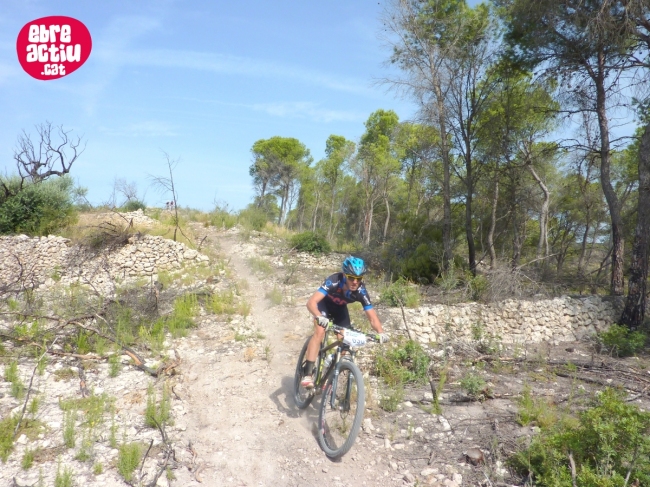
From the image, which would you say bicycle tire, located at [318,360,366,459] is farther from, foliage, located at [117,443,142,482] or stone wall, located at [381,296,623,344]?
stone wall, located at [381,296,623,344]

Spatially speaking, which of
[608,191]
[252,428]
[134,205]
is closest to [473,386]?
[252,428]

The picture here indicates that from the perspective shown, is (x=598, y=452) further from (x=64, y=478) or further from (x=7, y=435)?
(x=7, y=435)

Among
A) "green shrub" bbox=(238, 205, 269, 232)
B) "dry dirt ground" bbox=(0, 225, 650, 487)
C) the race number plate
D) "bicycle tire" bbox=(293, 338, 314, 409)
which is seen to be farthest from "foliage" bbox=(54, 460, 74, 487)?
"green shrub" bbox=(238, 205, 269, 232)

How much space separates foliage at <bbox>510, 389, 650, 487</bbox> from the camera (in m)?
3.64

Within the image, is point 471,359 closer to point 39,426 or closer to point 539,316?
point 539,316

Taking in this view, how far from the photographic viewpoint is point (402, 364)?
6828 millimetres

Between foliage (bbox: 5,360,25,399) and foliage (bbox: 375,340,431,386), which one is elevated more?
foliage (bbox: 375,340,431,386)

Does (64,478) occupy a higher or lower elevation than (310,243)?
lower

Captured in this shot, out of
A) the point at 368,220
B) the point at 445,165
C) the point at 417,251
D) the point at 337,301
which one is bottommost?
the point at 337,301

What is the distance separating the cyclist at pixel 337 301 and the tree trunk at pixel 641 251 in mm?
7521

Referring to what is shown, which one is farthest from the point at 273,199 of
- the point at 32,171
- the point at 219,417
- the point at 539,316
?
the point at 219,417

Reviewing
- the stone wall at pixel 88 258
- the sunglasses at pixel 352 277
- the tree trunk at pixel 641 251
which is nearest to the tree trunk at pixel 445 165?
the tree trunk at pixel 641 251

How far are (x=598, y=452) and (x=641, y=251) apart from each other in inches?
289

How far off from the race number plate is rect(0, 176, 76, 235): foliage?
536 inches
